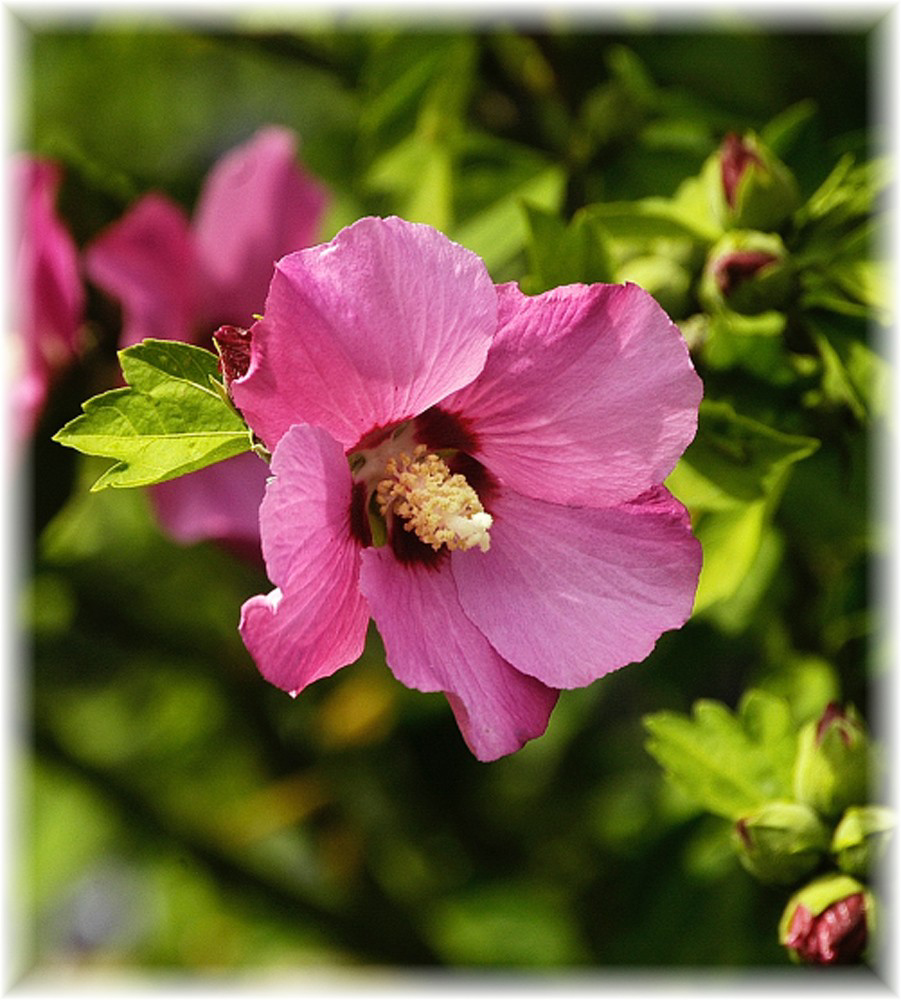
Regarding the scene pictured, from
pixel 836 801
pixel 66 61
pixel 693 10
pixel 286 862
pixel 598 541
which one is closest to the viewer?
pixel 598 541

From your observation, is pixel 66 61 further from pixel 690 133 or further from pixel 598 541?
pixel 598 541

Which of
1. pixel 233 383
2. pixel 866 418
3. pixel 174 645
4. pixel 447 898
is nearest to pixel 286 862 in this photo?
pixel 447 898

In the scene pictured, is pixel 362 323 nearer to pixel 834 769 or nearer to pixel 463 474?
pixel 463 474

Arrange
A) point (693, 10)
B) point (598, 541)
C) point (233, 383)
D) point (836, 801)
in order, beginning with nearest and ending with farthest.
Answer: point (233, 383), point (598, 541), point (836, 801), point (693, 10)

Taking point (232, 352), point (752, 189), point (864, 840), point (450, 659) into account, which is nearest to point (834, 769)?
point (864, 840)

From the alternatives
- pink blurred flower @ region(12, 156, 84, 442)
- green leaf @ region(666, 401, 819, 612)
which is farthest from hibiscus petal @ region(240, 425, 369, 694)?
pink blurred flower @ region(12, 156, 84, 442)

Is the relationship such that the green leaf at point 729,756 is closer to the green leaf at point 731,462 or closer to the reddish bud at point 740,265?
the green leaf at point 731,462
